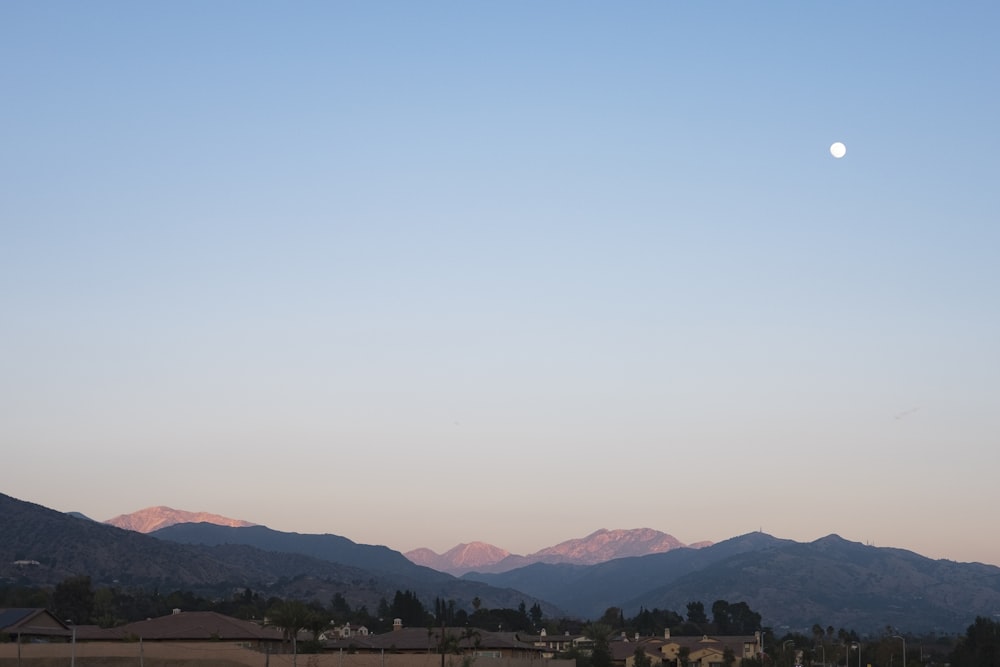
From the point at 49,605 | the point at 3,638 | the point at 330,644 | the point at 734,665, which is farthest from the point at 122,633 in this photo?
the point at 734,665

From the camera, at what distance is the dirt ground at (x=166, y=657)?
9381cm

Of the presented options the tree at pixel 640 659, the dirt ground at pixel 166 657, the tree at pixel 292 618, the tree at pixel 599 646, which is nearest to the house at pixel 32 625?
the dirt ground at pixel 166 657

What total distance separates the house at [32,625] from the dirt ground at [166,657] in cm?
913

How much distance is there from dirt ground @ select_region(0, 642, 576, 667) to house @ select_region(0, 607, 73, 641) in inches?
360

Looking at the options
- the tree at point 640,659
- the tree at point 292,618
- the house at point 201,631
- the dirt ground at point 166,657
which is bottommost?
the tree at point 640,659

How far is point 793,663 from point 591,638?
2785 centimetres

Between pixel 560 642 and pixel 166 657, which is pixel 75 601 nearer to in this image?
pixel 560 642

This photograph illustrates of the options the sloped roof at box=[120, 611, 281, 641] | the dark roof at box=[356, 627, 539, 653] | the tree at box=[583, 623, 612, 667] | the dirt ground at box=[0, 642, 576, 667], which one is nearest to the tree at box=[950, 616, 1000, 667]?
the tree at box=[583, 623, 612, 667]

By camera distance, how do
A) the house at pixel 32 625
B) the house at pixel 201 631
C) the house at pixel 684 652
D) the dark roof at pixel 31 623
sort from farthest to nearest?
the house at pixel 684 652, the house at pixel 201 631, the dark roof at pixel 31 623, the house at pixel 32 625

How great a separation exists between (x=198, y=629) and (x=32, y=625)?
14.6m

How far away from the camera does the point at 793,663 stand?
549ft

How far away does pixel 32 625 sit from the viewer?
109812 millimetres

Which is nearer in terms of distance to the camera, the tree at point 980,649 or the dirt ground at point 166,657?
the dirt ground at point 166,657

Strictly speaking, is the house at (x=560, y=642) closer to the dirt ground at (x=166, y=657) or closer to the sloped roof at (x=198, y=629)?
the sloped roof at (x=198, y=629)
